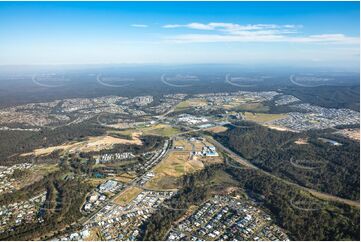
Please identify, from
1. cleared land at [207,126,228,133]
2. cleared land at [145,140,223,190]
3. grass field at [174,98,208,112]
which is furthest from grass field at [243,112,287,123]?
cleared land at [145,140,223,190]

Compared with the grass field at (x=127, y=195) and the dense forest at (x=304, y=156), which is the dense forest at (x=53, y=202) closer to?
the grass field at (x=127, y=195)

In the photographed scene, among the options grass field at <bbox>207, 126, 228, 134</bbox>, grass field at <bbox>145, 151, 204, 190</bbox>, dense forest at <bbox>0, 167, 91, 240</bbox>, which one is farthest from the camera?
grass field at <bbox>207, 126, 228, 134</bbox>

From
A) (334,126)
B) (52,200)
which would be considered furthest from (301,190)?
(334,126)

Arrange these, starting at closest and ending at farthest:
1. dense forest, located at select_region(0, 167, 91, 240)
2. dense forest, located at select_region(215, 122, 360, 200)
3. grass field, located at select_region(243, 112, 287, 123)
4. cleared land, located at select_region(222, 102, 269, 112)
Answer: dense forest, located at select_region(0, 167, 91, 240) < dense forest, located at select_region(215, 122, 360, 200) < grass field, located at select_region(243, 112, 287, 123) < cleared land, located at select_region(222, 102, 269, 112)

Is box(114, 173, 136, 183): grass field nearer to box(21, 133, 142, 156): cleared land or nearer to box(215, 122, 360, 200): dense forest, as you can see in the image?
box(21, 133, 142, 156): cleared land

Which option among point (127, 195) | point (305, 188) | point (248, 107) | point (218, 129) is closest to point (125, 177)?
point (127, 195)

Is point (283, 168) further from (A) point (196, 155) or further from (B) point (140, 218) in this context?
(B) point (140, 218)

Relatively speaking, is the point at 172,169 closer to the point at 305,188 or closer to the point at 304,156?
the point at 305,188
